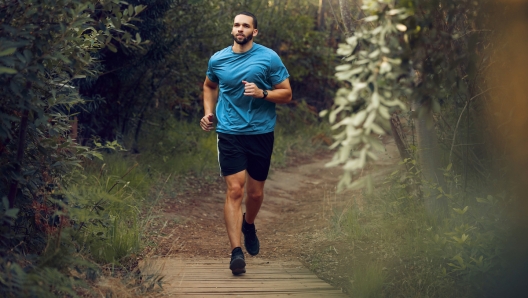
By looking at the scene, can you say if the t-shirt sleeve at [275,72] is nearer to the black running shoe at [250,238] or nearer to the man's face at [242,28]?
the man's face at [242,28]

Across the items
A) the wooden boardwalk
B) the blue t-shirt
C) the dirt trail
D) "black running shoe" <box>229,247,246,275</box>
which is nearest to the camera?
the wooden boardwalk

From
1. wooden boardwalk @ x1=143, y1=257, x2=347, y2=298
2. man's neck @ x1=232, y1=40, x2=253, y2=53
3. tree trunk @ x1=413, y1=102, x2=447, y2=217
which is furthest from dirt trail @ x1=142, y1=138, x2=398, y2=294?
man's neck @ x1=232, y1=40, x2=253, y2=53

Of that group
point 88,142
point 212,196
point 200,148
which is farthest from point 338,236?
point 200,148

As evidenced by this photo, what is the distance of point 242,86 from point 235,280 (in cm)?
159

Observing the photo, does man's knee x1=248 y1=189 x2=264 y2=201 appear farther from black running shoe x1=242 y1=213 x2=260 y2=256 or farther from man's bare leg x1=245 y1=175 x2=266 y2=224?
black running shoe x1=242 y1=213 x2=260 y2=256

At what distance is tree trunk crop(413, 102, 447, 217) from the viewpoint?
6.13 metres

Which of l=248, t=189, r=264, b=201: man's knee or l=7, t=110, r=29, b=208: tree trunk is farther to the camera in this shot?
l=248, t=189, r=264, b=201: man's knee

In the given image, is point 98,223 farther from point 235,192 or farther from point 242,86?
point 242,86

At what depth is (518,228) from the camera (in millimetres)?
5258

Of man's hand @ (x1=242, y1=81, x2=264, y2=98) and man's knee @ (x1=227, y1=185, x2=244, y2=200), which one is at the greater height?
Result: man's hand @ (x1=242, y1=81, x2=264, y2=98)

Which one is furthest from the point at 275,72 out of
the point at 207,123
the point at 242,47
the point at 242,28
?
the point at 207,123

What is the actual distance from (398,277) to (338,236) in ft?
5.68

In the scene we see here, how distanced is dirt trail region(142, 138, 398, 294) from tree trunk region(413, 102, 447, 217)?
50 cm

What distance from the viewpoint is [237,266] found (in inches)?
222
